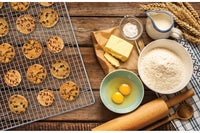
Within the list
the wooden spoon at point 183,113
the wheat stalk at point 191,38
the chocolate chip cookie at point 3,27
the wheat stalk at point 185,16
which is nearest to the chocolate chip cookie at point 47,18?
the chocolate chip cookie at point 3,27

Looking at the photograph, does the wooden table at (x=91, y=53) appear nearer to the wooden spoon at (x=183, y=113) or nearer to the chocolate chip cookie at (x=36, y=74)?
the wooden spoon at (x=183, y=113)

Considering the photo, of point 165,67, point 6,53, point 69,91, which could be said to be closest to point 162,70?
point 165,67

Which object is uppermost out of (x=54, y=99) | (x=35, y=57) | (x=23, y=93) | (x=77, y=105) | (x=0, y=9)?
(x=0, y=9)

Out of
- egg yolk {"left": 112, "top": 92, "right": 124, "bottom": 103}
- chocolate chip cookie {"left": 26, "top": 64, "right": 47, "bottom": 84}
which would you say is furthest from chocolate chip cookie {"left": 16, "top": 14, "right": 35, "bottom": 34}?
egg yolk {"left": 112, "top": 92, "right": 124, "bottom": 103}

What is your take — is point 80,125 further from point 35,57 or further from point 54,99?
point 35,57

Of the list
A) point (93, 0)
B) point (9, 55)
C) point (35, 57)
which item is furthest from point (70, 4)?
point (9, 55)
